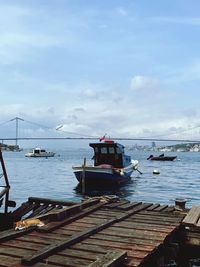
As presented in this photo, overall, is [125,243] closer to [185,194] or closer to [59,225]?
[59,225]

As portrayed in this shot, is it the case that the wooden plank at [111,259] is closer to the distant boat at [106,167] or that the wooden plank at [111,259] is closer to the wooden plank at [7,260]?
the wooden plank at [7,260]

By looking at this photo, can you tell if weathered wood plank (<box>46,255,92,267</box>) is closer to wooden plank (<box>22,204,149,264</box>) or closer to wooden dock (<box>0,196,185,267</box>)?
wooden dock (<box>0,196,185,267</box>)

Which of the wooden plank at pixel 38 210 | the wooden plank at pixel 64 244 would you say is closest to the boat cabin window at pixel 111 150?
the wooden plank at pixel 38 210

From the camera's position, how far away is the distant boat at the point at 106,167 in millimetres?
35438

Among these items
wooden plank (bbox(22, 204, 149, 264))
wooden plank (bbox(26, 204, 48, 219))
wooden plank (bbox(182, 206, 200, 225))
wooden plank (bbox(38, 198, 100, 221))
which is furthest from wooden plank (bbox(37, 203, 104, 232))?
wooden plank (bbox(26, 204, 48, 219))

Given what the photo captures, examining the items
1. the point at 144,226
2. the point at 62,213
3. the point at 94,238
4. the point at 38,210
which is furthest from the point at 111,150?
the point at 94,238

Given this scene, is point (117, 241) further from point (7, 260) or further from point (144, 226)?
point (7, 260)

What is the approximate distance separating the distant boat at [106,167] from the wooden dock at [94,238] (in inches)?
917

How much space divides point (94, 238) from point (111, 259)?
195 centimetres

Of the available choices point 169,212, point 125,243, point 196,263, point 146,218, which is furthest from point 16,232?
point 196,263

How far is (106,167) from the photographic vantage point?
3538 cm

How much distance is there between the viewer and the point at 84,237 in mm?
8156

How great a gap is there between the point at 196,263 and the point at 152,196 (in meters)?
21.1

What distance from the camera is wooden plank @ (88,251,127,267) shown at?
5.99 metres
